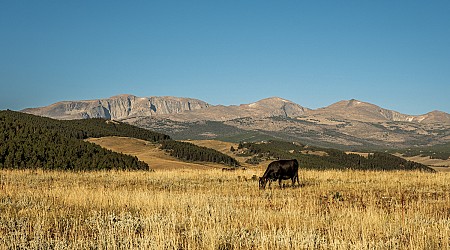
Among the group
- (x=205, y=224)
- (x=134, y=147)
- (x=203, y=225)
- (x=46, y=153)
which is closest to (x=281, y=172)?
(x=205, y=224)

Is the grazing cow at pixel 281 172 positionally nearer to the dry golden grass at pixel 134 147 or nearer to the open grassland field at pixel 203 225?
the open grassland field at pixel 203 225

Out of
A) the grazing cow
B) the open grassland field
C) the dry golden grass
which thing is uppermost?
the dry golden grass

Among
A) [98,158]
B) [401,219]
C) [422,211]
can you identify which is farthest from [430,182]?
[98,158]

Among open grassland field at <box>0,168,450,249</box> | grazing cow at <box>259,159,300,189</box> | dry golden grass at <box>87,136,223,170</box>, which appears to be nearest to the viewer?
open grassland field at <box>0,168,450,249</box>

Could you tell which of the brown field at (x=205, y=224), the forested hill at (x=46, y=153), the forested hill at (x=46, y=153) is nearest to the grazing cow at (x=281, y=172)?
the brown field at (x=205, y=224)

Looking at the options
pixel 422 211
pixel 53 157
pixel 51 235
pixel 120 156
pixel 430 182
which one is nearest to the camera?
pixel 51 235

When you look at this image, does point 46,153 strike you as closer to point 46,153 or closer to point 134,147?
point 46,153

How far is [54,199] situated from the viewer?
16.0m

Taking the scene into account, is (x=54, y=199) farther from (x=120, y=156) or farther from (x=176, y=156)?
(x=176, y=156)

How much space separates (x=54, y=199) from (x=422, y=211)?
14.2 metres

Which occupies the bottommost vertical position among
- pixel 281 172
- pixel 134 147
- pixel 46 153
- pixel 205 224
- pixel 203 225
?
pixel 205 224

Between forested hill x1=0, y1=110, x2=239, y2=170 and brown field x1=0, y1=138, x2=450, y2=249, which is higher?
forested hill x1=0, y1=110, x2=239, y2=170

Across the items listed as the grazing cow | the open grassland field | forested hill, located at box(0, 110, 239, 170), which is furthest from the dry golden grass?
the open grassland field

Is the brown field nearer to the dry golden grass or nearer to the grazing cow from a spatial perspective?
the grazing cow
